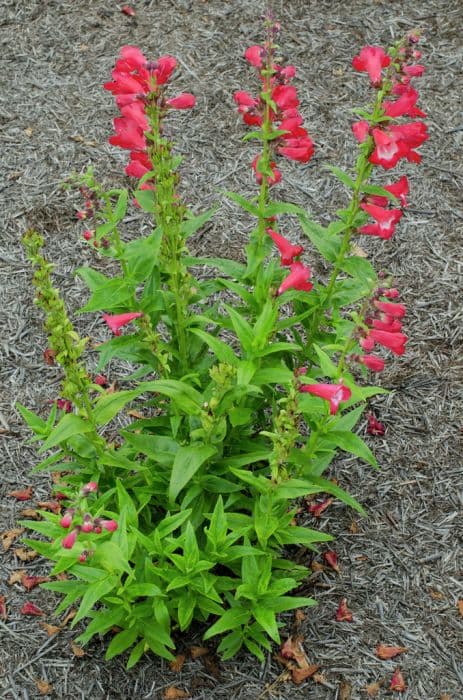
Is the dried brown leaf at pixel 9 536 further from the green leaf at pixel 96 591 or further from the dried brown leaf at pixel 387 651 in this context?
the dried brown leaf at pixel 387 651

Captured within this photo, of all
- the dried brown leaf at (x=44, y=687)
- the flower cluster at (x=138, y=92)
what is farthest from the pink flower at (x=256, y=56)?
the dried brown leaf at (x=44, y=687)

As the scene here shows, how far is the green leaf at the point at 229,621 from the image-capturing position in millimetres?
3498

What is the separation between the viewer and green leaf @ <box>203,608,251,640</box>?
350 centimetres

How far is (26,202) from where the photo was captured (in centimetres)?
652

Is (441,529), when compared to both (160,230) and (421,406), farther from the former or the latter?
(160,230)

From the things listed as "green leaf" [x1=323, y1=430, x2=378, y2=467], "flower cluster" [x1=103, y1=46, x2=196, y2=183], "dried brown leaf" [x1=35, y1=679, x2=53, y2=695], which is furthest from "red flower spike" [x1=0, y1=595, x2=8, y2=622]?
"flower cluster" [x1=103, y1=46, x2=196, y2=183]

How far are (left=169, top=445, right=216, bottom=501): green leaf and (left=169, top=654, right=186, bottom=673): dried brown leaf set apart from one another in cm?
131

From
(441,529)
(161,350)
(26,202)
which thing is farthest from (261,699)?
(26,202)

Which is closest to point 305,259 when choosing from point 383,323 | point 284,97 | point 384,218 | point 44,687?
point 384,218

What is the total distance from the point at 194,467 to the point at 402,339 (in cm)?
104

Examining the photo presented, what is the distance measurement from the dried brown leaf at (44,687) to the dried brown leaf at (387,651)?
5.94 ft

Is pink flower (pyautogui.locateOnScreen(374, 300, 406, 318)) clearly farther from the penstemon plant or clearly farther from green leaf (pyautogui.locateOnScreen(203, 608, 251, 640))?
green leaf (pyautogui.locateOnScreen(203, 608, 251, 640))

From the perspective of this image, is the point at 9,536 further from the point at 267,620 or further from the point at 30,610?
the point at 267,620

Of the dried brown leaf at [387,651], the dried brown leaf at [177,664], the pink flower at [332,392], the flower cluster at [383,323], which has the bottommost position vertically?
the dried brown leaf at [387,651]
